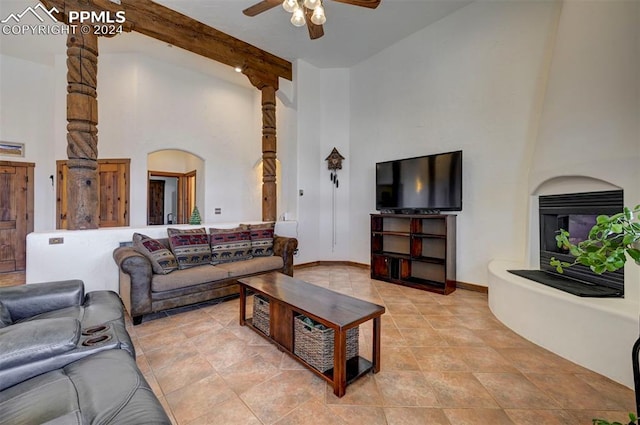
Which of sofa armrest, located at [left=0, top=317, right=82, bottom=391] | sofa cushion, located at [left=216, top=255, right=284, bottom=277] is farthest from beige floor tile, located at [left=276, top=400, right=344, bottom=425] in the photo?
sofa cushion, located at [left=216, top=255, right=284, bottom=277]

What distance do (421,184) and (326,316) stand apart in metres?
2.93

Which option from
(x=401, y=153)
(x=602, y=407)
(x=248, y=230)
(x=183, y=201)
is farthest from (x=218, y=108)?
(x=602, y=407)

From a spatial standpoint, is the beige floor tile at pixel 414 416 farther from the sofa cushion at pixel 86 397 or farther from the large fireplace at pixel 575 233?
the large fireplace at pixel 575 233

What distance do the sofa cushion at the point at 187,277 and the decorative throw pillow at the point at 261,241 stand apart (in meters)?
0.65

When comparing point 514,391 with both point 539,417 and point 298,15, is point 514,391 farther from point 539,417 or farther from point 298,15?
point 298,15

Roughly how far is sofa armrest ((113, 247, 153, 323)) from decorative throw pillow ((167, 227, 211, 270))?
1.40ft

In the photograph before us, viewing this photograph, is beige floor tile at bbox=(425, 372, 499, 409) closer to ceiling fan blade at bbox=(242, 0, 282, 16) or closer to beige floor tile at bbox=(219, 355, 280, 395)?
beige floor tile at bbox=(219, 355, 280, 395)

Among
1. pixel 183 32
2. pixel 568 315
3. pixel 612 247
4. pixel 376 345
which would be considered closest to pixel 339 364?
pixel 376 345

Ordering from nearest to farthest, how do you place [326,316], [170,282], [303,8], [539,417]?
[539,417] → [326,316] → [303,8] → [170,282]

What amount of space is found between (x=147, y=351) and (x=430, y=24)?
5.41 meters

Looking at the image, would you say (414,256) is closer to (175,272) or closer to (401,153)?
(401,153)

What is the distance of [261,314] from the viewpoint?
2.59 metres

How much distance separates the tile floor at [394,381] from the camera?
1.62m

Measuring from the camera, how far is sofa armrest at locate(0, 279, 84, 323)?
1748mm
